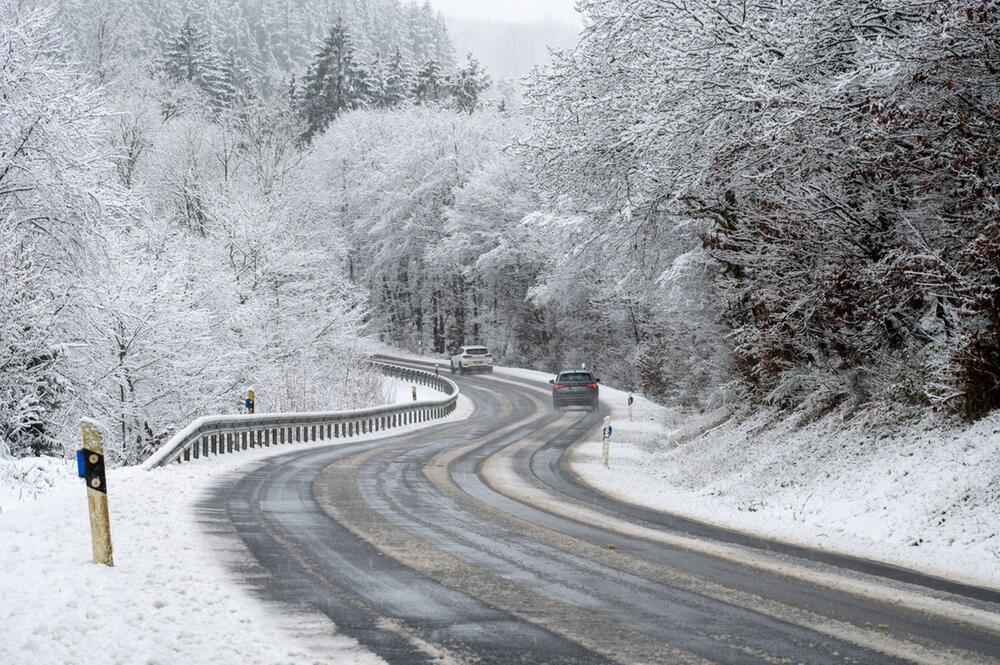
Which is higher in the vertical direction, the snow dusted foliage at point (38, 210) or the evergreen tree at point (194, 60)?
the evergreen tree at point (194, 60)

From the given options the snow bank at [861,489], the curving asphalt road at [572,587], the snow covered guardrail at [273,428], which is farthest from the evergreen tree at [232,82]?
the curving asphalt road at [572,587]

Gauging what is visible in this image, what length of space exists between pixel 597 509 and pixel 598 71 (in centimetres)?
937

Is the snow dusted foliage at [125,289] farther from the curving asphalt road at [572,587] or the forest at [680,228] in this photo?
the curving asphalt road at [572,587]

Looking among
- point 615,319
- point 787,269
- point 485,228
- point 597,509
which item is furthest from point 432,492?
point 485,228

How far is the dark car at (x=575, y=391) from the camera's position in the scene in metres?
41.3

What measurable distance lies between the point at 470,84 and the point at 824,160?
84335mm

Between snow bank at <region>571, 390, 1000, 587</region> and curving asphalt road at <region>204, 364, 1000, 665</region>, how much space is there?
2.66 feet

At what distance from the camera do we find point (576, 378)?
1640 inches

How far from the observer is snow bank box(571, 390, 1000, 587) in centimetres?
936

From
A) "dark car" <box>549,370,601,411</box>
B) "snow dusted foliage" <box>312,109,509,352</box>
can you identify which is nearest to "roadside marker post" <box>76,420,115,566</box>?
"dark car" <box>549,370,601,411</box>

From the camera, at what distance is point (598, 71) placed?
61.3 ft

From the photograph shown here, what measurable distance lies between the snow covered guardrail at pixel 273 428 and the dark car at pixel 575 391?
5009mm

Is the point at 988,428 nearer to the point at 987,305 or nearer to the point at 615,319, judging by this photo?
the point at 987,305

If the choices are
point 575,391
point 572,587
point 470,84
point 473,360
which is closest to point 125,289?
point 575,391
